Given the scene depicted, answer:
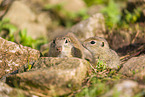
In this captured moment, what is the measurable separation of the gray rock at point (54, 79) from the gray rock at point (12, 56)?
903mm

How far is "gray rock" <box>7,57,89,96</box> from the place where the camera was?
134 inches

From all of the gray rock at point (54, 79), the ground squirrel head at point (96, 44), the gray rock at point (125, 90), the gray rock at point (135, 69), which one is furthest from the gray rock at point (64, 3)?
the gray rock at point (125, 90)

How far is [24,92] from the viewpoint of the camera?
348cm

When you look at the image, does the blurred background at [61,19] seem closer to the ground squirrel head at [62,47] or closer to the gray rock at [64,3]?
the gray rock at [64,3]

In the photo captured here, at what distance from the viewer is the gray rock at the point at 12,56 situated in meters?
4.65

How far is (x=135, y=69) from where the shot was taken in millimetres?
4246

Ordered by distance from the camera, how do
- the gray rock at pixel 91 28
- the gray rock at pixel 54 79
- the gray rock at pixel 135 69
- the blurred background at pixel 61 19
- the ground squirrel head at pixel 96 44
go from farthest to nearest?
the gray rock at pixel 91 28
the blurred background at pixel 61 19
the ground squirrel head at pixel 96 44
the gray rock at pixel 135 69
the gray rock at pixel 54 79

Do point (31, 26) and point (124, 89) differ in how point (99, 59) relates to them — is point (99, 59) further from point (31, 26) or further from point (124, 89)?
point (31, 26)

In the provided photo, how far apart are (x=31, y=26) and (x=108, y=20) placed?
4.64 m

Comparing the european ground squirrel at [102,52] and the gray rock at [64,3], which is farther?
the gray rock at [64,3]

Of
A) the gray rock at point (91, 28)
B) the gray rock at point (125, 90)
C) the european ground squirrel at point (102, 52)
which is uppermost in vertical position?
the gray rock at point (91, 28)

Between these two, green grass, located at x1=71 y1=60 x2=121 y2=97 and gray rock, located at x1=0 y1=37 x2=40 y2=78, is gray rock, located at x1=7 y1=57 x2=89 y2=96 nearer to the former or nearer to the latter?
green grass, located at x1=71 y1=60 x2=121 y2=97

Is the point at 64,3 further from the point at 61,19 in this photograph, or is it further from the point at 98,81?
the point at 98,81

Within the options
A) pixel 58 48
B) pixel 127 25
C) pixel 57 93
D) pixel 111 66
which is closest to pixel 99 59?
pixel 111 66
